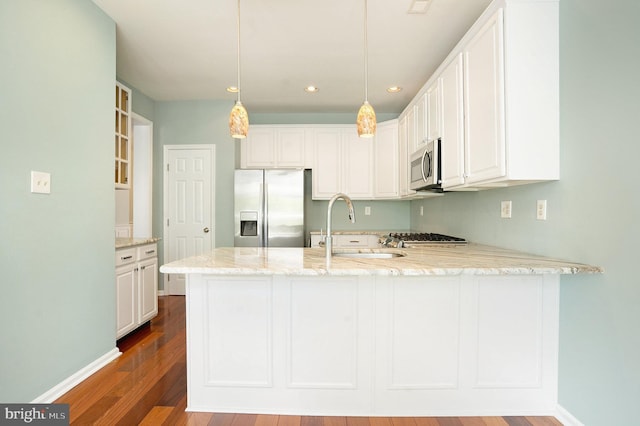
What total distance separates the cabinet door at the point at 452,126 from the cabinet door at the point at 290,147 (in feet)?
7.37

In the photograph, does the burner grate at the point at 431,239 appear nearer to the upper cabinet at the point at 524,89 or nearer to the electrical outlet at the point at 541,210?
the electrical outlet at the point at 541,210

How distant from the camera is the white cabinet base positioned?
1813 millimetres

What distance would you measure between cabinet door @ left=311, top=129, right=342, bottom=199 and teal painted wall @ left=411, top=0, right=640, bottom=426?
2.85 m

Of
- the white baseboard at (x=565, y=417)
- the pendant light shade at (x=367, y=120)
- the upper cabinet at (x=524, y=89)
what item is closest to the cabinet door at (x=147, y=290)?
the pendant light shade at (x=367, y=120)

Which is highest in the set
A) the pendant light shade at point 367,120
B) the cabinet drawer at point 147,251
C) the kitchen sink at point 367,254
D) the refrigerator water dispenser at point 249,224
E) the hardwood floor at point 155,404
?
the pendant light shade at point 367,120

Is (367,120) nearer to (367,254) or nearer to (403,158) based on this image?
(367,254)

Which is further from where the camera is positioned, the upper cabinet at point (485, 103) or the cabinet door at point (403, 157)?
the cabinet door at point (403, 157)

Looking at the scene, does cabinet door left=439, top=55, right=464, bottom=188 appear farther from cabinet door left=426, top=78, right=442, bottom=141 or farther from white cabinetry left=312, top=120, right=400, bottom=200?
white cabinetry left=312, top=120, right=400, bottom=200

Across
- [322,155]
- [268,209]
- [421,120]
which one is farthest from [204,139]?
[421,120]

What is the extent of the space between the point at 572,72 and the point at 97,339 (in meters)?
3.47

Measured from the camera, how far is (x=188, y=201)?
4438mm

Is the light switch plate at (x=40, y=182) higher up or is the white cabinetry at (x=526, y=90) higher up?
the white cabinetry at (x=526, y=90)

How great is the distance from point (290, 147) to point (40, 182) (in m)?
2.95

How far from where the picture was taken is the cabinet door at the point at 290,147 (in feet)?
14.8
